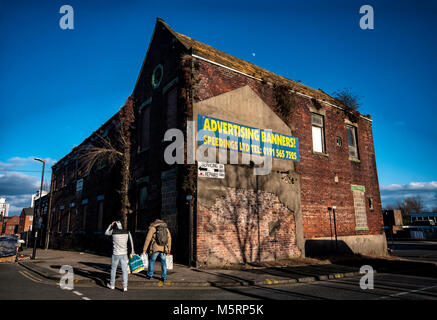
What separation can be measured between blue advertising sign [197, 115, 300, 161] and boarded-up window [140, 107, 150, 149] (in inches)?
191

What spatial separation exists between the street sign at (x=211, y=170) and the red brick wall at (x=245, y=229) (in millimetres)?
796

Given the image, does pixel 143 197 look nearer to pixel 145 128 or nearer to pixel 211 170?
pixel 145 128

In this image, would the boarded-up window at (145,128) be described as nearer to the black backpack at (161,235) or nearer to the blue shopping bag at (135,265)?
the black backpack at (161,235)

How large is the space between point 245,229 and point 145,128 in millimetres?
8255

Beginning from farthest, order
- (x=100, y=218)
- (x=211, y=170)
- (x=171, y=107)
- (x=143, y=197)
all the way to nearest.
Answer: (x=100, y=218) < (x=143, y=197) < (x=171, y=107) < (x=211, y=170)

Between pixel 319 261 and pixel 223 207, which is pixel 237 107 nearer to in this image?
pixel 223 207

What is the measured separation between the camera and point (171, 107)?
13469mm

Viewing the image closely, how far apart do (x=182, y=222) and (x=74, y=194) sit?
16704 mm

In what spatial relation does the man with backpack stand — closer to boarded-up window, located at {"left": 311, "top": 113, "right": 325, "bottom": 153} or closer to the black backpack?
the black backpack

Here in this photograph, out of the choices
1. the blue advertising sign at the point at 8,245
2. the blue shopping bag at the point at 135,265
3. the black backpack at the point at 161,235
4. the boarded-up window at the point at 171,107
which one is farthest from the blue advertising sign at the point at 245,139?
the blue advertising sign at the point at 8,245

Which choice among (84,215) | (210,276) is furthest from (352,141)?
(84,215)

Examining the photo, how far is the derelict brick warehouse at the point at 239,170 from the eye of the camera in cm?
1137

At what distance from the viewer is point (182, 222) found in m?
11.2

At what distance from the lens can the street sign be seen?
11047 millimetres
